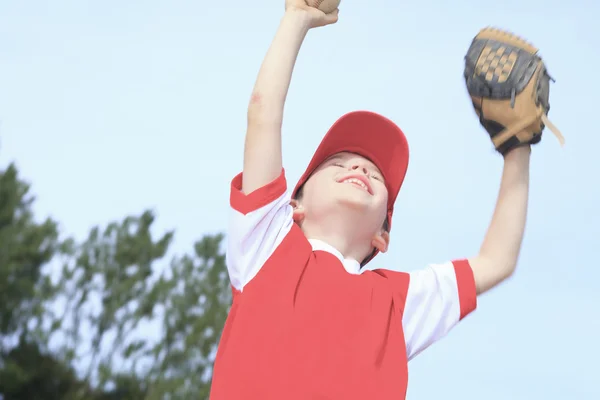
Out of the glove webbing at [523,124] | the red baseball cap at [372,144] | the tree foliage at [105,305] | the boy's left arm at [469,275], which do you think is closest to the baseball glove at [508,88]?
the glove webbing at [523,124]

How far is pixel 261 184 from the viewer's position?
2.88 m

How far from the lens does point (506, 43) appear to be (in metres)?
3.23

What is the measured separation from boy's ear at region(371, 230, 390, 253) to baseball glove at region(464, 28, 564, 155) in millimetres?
476

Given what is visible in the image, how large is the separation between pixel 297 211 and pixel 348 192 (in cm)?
18

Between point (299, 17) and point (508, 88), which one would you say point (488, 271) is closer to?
point (508, 88)

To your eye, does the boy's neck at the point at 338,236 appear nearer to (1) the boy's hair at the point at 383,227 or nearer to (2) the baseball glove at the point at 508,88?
(1) the boy's hair at the point at 383,227

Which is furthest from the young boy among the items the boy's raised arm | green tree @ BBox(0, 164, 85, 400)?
green tree @ BBox(0, 164, 85, 400)

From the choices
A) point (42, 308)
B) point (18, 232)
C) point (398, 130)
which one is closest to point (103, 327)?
point (42, 308)

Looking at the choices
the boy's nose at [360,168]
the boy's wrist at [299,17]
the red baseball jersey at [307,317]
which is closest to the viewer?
the red baseball jersey at [307,317]

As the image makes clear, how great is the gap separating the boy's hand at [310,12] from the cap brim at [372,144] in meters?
0.38

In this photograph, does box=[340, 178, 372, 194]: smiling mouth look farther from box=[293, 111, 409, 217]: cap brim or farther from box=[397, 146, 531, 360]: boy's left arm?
box=[397, 146, 531, 360]: boy's left arm

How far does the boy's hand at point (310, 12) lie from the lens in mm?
3038

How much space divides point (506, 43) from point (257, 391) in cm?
139

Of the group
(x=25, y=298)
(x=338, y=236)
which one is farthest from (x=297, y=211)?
(x=25, y=298)
